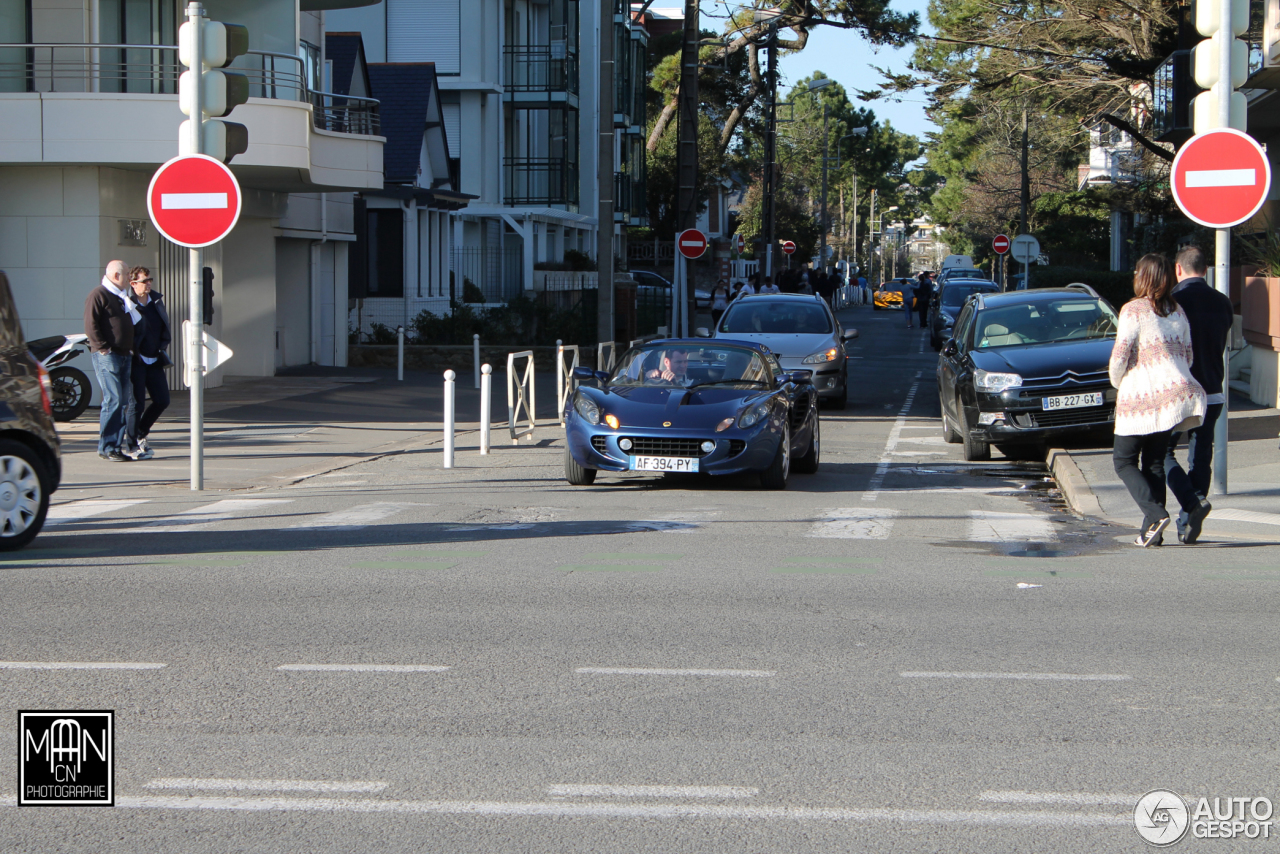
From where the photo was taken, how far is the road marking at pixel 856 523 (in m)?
10.4

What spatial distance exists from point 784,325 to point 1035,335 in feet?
23.0

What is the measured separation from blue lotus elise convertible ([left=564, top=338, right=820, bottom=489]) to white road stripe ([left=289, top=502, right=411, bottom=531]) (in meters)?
1.84

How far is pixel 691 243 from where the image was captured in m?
26.8

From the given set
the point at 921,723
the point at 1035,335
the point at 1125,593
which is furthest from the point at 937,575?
the point at 1035,335

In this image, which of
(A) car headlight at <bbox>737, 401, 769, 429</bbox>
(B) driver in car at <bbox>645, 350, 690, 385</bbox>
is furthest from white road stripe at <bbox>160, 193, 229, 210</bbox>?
(A) car headlight at <bbox>737, 401, 769, 429</bbox>

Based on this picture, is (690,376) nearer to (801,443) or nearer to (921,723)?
(801,443)

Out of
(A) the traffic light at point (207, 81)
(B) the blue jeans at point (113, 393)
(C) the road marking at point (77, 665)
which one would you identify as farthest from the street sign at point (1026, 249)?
(C) the road marking at point (77, 665)

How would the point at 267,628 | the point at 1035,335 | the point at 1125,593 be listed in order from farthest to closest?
1. the point at 1035,335
2. the point at 1125,593
3. the point at 267,628

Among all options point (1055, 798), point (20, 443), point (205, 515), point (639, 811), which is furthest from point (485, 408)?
point (1055, 798)

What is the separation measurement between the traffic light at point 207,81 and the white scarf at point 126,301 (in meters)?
2.51

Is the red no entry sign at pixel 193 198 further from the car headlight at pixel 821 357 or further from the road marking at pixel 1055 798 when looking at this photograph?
the car headlight at pixel 821 357

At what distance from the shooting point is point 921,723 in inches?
218

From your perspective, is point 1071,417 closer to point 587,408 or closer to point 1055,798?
point 587,408

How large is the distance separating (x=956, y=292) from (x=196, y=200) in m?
30.7
